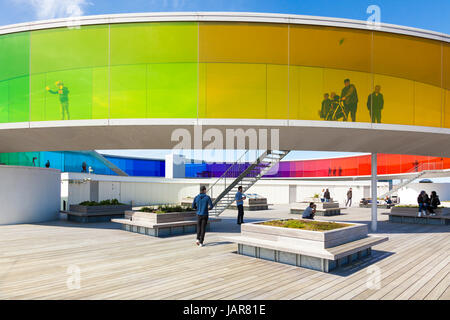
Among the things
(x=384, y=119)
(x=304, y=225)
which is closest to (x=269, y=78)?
(x=384, y=119)

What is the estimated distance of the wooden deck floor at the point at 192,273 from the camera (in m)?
5.82

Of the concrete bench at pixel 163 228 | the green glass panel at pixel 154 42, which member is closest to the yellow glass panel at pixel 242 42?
the green glass panel at pixel 154 42

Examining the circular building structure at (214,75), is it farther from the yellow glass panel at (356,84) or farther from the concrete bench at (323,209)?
the concrete bench at (323,209)

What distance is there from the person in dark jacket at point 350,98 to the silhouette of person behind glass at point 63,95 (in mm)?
9966

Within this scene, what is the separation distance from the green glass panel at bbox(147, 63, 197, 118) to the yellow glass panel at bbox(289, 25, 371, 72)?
12.1ft

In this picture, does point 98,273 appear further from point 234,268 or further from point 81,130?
point 81,130

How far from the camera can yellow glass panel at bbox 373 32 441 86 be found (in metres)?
11.6

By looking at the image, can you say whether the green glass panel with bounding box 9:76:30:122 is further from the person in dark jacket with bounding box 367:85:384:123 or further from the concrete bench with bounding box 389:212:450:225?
the concrete bench with bounding box 389:212:450:225

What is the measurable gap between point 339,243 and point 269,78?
6070mm

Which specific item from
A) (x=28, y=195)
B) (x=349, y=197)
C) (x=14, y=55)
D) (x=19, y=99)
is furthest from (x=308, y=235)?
(x=349, y=197)

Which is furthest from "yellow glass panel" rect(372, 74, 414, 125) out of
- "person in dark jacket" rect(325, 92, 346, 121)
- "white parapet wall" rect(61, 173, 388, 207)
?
"white parapet wall" rect(61, 173, 388, 207)

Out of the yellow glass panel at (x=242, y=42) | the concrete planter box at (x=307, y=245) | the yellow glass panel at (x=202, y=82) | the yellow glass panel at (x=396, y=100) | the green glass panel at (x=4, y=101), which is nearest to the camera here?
the concrete planter box at (x=307, y=245)

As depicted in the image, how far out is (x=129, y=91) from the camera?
36.7 ft
